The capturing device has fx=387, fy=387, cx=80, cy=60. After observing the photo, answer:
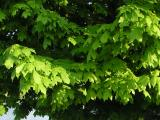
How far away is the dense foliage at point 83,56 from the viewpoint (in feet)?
22.2

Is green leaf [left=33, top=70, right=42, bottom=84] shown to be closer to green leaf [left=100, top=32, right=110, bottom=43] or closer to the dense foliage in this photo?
the dense foliage

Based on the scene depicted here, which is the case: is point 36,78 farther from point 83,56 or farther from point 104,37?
point 83,56

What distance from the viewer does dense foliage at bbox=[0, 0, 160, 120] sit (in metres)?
6.76

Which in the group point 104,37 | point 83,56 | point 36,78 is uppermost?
point 104,37

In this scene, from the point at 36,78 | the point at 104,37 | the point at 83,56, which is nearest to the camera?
the point at 36,78

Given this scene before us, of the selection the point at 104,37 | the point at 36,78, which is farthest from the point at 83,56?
the point at 36,78

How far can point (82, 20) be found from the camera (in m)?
Result: 9.84

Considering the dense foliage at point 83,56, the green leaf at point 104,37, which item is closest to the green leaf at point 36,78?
the dense foliage at point 83,56

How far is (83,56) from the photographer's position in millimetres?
8531

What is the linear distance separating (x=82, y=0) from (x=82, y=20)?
19.8 inches

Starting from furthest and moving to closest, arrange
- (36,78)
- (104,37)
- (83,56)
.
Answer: (83,56), (104,37), (36,78)

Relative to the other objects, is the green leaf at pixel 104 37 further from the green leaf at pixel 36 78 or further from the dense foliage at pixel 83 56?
the green leaf at pixel 36 78

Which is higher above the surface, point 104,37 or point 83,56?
point 104,37

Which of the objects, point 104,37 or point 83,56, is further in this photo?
point 83,56
